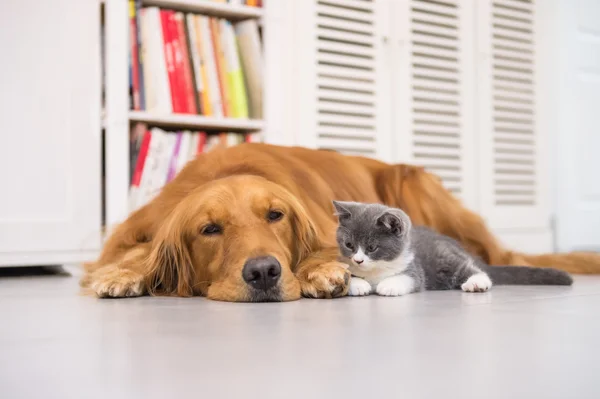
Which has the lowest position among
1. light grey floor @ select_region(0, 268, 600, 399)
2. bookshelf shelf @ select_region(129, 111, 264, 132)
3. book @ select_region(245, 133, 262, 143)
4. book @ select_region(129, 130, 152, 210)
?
light grey floor @ select_region(0, 268, 600, 399)

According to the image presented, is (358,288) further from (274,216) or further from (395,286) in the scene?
(274,216)

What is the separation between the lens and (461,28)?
12.7 ft

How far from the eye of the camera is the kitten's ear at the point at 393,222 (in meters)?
1.79

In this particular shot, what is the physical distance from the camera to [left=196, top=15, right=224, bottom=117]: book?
3.08 meters

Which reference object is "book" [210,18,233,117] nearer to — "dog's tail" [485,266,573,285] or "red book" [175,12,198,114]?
"red book" [175,12,198,114]

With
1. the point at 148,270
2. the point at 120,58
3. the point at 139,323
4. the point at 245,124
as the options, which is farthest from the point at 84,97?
the point at 139,323

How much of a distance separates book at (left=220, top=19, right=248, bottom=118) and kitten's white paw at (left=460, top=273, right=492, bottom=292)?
1622 millimetres

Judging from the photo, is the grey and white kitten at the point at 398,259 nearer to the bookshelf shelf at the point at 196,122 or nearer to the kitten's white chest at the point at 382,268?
the kitten's white chest at the point at 382,268

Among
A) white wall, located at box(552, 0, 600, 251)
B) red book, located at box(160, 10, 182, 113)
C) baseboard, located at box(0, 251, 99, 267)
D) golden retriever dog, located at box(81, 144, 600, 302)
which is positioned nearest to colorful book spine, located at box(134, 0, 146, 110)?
red book, located at box(160, 10, 182, 113)

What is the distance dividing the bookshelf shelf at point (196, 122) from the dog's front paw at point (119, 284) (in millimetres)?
1166

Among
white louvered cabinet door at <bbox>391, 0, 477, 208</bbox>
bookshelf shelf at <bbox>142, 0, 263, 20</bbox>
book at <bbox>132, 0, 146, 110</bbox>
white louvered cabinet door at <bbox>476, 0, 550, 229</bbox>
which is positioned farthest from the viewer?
white louvered cabinet door at <bbox>476, 0, 550, 229</bbox>

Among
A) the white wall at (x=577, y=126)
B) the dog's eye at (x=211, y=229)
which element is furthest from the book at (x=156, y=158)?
the white wall at (x=577, y=126)

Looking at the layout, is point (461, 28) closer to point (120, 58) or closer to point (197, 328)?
point (120, 58)

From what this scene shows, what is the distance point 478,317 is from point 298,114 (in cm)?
206
